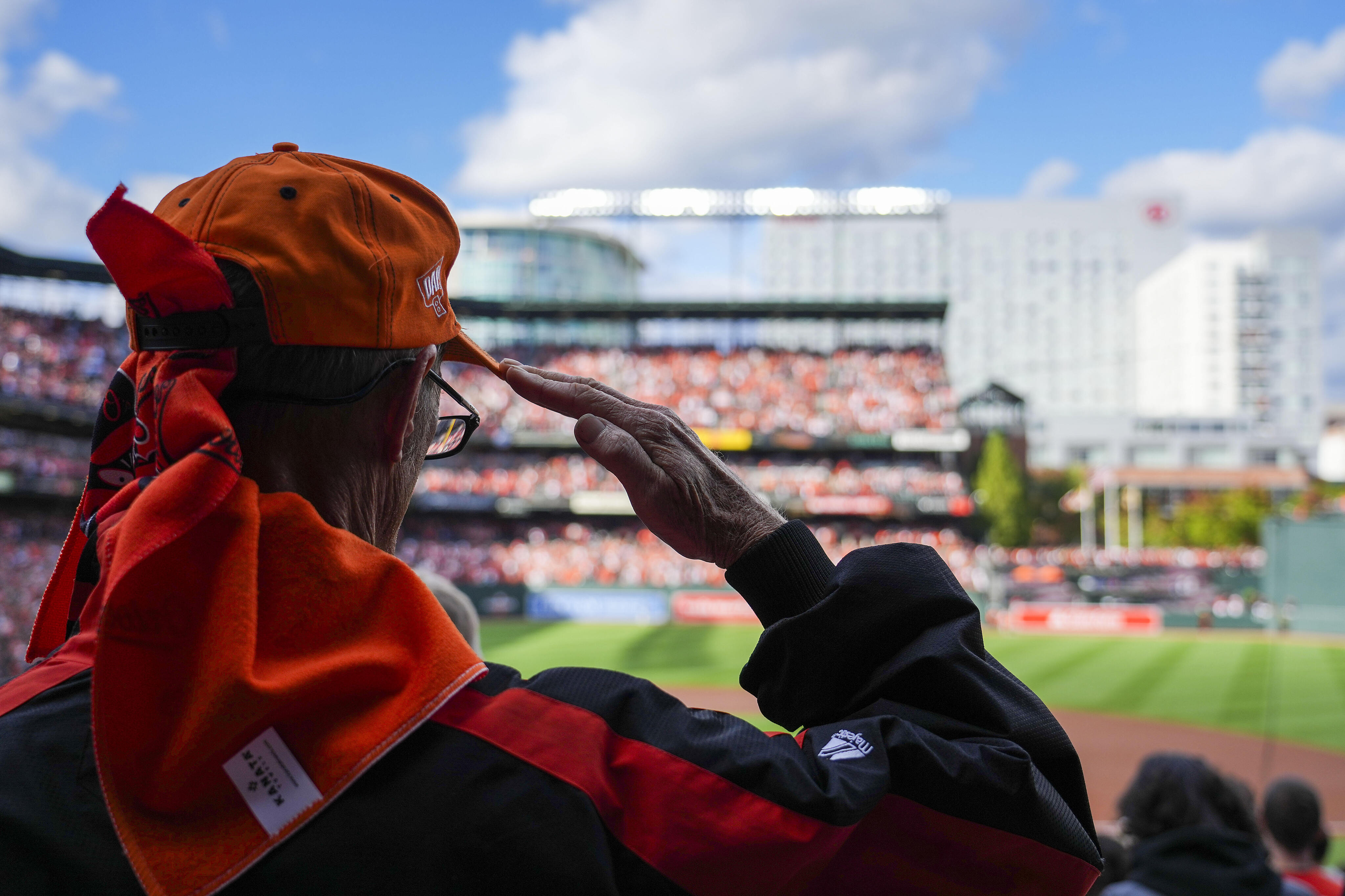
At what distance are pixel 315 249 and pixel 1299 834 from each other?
538 cm

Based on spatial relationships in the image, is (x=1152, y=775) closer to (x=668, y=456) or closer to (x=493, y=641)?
(x=668, y=456)

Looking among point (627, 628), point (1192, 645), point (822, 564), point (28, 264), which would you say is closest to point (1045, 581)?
point (1192, 645)

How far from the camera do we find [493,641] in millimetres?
23031

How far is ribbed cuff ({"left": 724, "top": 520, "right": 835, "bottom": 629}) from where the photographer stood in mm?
1320

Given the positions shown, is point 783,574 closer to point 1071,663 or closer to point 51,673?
point 51,673

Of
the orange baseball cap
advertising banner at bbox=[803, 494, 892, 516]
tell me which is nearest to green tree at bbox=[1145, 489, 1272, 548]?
advertising banner at bbox=[803, 494, 892, 516]

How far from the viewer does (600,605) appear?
93.1 ft

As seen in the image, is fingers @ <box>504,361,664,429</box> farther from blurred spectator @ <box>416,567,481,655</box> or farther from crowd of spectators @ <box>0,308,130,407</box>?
crowd of spectators @ <box>0,308,130,407</box>

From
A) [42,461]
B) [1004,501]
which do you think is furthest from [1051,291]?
[42,461]

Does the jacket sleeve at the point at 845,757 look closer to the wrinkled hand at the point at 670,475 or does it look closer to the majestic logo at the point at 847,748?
the majestic logo at the point at 847,748

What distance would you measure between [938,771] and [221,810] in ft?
2.80

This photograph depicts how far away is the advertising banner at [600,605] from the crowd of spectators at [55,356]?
1414 cm

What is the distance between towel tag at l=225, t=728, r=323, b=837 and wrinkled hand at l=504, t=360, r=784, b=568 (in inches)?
23.4

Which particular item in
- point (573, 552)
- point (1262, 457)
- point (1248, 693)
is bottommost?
point (1248, 693)
